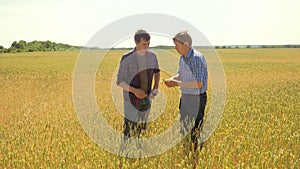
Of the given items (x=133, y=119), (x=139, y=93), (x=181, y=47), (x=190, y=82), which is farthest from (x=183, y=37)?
(x=133, y=119)

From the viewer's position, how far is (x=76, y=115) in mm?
6711

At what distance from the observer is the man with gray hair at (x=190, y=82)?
4.02m

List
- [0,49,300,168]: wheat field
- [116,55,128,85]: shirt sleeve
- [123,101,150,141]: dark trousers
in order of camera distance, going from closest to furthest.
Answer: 1. [0,49,300,168]: wheat field
2. [116,55,128,85]: shirt sleeve
3. [123,101,150,141]: dark trousers

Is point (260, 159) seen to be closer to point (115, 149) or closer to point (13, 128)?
point (115, 149)

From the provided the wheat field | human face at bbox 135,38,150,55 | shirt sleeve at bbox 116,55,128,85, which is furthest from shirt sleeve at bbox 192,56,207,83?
shirt sleeve at bbox 116,55,128,85

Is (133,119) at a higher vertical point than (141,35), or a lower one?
lower

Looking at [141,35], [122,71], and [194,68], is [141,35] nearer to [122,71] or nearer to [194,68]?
[122,71]

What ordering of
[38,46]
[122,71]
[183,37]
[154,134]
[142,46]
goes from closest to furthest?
[183,37] → [142,46] → [122,71] → [154,134] → [38,46]

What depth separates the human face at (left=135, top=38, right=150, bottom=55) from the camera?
427cm

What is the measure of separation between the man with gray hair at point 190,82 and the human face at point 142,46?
0.41m

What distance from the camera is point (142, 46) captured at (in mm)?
4320

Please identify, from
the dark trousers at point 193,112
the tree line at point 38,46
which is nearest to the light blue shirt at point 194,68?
the dark trousers at point 193,112

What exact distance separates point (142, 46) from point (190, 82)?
808 mm

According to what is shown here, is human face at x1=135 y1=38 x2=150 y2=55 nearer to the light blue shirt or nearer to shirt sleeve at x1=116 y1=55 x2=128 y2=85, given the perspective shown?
shirt sleeve at x1=116 y1=55 x2=128 y2=85
